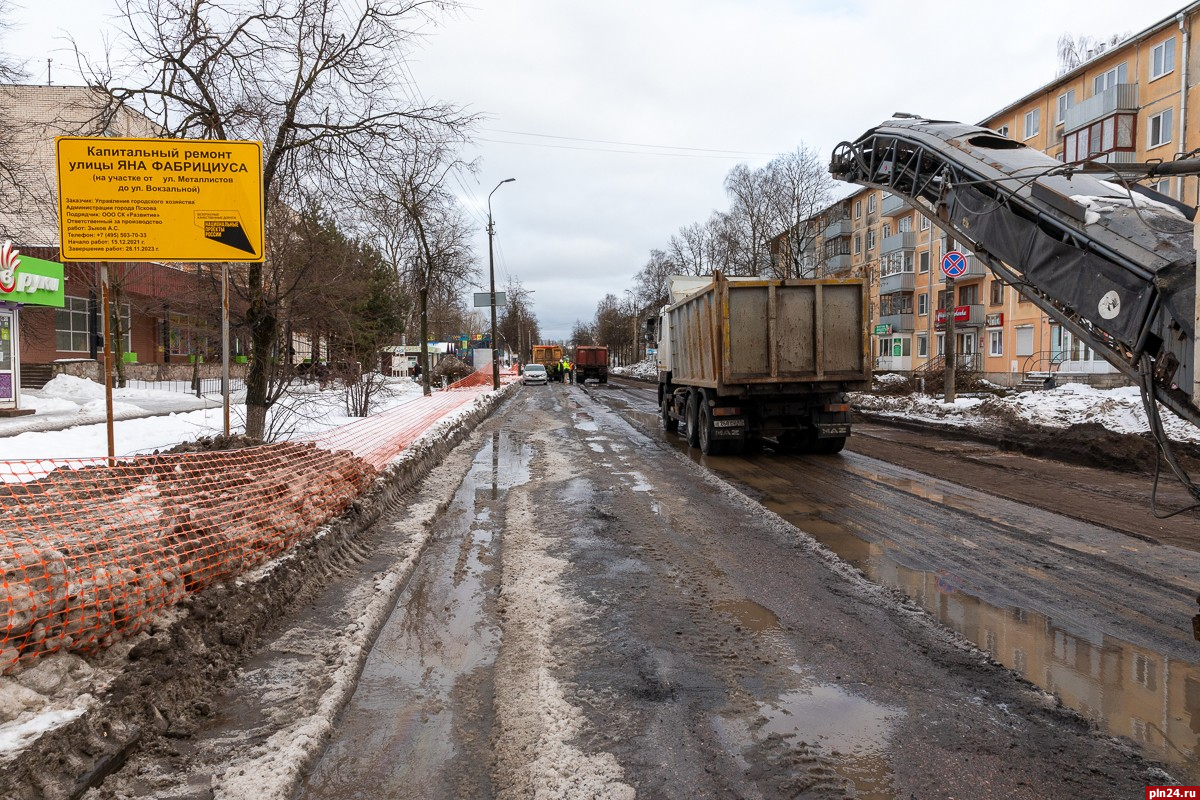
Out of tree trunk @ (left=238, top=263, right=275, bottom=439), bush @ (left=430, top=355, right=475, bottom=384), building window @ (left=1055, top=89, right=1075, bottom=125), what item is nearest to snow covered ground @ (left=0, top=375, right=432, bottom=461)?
tree trunk @ (left=238, top=263, right=275, bottom=439)

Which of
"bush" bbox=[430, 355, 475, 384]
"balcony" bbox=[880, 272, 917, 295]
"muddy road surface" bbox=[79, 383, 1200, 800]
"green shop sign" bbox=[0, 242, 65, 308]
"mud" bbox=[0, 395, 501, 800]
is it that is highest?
"balcony" bbox=[880, 272, 917, 295]

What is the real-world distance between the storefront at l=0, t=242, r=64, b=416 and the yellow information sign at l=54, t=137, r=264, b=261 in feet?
47.8

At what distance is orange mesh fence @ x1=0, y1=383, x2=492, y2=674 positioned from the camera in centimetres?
347

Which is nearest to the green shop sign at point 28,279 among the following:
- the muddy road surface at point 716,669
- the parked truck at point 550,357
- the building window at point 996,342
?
the muddy road surface at point 716,669

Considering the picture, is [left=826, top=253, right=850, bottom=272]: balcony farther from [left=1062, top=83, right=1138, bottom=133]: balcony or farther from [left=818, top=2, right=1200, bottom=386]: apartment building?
[left=1062, top=83, right=1138, bottom=133]: balcony

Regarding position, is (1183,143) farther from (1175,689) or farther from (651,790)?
(651,790)

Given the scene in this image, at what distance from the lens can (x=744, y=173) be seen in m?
45.7

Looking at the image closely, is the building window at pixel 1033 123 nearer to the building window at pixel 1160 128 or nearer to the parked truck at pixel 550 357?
the building window at pixel 1160 128

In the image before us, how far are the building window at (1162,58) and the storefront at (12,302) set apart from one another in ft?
142

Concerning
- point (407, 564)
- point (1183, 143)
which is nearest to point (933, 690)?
point (407, 564)

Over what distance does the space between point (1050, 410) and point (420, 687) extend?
55.7 ft

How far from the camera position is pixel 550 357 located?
66.6 metres

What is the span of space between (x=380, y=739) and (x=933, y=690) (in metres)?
2.78

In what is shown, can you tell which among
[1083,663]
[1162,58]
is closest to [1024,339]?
[1162,58]
